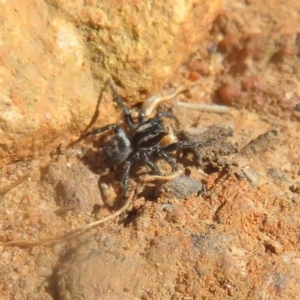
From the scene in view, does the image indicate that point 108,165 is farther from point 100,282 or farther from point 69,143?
point 100,282

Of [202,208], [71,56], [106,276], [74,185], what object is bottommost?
[202,208]

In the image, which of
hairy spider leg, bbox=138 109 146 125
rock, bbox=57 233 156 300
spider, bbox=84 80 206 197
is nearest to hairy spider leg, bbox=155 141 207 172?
spider, bbox=84 80 206 197

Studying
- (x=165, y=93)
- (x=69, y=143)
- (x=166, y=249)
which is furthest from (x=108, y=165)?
(x=166, y=249)

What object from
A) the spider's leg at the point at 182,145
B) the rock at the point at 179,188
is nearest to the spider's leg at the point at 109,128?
the spider's leg at the point at 182,145

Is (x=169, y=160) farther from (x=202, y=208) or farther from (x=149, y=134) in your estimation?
(x=202, y=208)

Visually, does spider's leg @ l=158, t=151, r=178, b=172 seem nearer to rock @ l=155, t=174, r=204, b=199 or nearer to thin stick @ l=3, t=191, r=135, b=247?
rock @ l=155, t=174, r=204, b=199

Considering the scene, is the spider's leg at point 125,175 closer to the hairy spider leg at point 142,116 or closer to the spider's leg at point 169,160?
the spider's leg at point 169,160

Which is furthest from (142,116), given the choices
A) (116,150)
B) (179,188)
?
(179,188)
